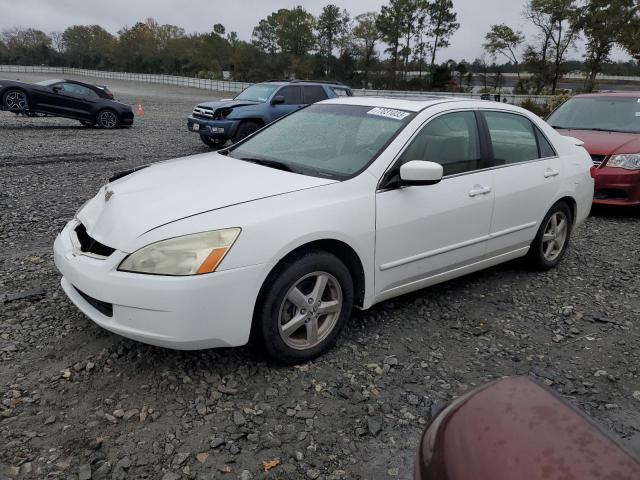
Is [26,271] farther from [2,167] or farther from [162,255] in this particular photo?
[2,167]

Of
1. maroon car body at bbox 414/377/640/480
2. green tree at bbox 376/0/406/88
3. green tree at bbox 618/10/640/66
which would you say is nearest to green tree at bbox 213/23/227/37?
green tree at bbox 376/0/406/88

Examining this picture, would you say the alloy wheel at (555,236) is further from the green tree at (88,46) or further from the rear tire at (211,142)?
the green tree at (88,46)

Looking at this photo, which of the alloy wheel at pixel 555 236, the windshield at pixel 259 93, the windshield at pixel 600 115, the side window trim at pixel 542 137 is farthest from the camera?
the windshield at pixel 259 93

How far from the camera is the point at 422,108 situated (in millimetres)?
3848

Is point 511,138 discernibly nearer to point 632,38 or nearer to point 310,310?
point 310,310

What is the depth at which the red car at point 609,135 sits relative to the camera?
7.00 m

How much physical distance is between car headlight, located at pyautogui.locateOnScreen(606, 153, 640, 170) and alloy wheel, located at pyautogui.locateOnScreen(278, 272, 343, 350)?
549cm

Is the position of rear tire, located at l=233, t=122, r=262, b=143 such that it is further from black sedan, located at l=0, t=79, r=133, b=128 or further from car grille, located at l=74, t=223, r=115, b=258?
car grille, located at l=74, t=223, r=115, b=258

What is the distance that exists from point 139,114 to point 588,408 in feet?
65.4

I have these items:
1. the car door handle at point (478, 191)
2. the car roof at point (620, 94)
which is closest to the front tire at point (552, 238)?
the car door handle at point (478, 191)

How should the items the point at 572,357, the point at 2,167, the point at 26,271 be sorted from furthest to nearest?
the point at 2,167 → the point at 26,271 → the point at 572,357

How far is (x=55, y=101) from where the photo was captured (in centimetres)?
1500

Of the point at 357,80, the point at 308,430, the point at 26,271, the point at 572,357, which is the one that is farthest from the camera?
the point at 357,80

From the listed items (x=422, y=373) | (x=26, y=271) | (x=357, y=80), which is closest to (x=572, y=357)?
(x=422, y=373)
